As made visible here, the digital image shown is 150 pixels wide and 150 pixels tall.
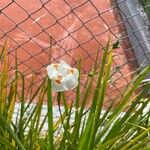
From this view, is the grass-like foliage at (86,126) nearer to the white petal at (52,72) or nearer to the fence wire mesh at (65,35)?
the white petal at (52,72)

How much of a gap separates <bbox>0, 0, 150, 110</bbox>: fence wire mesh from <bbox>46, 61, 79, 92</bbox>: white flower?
1.78 meters

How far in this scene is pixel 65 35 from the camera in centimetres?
Answer: 422

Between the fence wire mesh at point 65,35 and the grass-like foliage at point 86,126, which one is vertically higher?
the fence wire mesh at point 65,35

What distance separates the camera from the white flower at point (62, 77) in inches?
61.9

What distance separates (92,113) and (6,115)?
303mm

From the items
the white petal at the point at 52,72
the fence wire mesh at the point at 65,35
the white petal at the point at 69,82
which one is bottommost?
the white petal at the point at 69,82

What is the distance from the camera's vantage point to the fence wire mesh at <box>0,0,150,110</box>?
373 centimetres

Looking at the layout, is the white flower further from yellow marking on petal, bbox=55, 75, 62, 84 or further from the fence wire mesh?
the fence wire mesh

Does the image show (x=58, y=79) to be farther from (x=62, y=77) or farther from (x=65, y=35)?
(x=65, y=35)

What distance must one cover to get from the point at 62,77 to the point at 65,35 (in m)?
2.64

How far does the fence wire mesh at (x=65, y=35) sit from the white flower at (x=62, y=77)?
1.78 m

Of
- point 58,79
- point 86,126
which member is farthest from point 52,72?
point 86,126

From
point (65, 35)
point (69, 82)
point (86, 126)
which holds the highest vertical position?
point (65, 35)

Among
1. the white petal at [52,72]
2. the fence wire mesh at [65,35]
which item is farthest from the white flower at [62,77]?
the fence wire mesh at [65,35]
